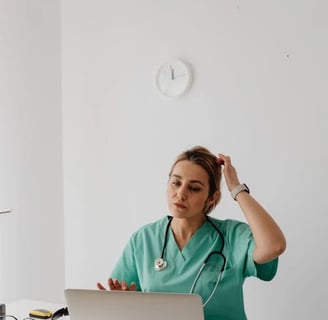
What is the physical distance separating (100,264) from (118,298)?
1289 millimetres

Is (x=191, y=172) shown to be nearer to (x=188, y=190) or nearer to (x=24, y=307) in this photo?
(x=188, y=190)

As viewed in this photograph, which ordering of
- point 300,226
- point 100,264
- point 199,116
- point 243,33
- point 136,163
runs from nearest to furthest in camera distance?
point 300,226
point 243,33
point 199,116
point 136,163
point 100,264

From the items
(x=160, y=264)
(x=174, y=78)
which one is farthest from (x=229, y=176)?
(x=174, y=78)

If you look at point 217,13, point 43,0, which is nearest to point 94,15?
point 43,0

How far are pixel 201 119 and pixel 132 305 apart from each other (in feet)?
3.49

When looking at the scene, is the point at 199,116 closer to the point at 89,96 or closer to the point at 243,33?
the point at 243,33

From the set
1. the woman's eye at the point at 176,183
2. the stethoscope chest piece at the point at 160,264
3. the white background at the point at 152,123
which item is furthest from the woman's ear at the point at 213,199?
the white background at the point at 152,123

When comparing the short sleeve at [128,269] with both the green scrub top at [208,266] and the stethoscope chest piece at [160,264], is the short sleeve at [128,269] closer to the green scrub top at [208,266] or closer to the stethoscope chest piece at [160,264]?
the green scrub top at [208,266]

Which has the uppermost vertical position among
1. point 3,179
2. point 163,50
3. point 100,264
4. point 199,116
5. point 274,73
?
point 163,50

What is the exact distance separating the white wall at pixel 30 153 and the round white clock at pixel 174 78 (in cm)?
65

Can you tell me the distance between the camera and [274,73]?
5.76ft

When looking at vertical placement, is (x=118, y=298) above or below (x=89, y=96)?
below

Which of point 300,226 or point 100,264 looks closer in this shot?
point 300,226

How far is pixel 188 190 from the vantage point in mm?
1412
